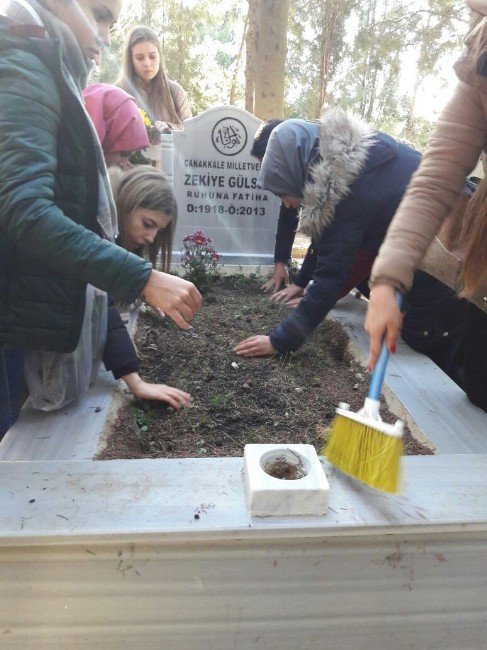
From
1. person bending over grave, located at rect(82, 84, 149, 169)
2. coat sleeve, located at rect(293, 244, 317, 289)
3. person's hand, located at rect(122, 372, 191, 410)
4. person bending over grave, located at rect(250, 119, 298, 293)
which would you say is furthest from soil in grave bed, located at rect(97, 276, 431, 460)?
person bending over grave, located at rect(82, 84, 149, 169)

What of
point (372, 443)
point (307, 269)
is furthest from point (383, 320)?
point (307, 269)

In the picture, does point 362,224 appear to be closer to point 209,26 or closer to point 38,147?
point 38,147

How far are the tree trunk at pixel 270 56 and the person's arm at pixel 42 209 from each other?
5.44 meters

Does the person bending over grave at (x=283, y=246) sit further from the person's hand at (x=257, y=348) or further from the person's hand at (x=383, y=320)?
the person's hand at (x=383, y=320)

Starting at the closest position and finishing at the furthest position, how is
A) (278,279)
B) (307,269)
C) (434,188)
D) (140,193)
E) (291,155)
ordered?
(434,188)
(140,193)
(291,155)
(307,269)
(278,279)

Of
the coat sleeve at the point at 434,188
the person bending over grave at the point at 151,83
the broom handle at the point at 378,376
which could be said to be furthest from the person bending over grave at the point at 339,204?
the person bending over grave at the point at 151,83

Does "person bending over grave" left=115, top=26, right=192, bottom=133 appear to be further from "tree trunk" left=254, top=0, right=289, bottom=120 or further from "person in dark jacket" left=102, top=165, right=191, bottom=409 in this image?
"person in dark jacket" left=102, top=165, right=191, bottom=409

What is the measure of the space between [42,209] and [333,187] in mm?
1362

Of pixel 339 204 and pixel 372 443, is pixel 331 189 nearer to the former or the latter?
pixel 339 204

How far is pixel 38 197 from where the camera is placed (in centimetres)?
121

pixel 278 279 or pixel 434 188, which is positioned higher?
pixel 434 188

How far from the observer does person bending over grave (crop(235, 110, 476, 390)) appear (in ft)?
7.41

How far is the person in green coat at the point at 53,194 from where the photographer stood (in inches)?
47.5

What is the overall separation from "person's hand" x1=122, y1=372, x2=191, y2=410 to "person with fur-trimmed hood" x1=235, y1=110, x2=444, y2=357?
578 mm
